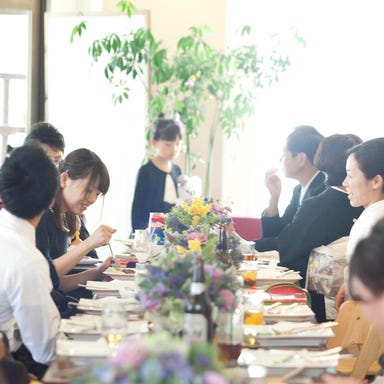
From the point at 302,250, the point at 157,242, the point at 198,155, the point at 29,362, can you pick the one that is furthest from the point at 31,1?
the point at 29,362

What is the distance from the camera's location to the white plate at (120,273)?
4.04 metres

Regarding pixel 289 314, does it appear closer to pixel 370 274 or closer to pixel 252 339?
pixel 252 339

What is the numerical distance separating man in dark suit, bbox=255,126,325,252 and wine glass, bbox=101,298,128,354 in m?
2.77

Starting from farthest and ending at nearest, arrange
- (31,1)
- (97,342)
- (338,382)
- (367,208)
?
(31,1)
(367,208)
(97,342)
(338,382)

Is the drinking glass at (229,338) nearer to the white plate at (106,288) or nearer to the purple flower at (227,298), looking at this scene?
the purple flower at (227,298)

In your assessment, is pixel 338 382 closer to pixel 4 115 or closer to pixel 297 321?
pixel 297 321

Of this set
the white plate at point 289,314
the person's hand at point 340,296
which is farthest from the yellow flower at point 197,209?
the white plate at point 289,314

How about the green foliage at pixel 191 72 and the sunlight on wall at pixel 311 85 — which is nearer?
the green foliage at pixel 191 72

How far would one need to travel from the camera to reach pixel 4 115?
6.69m

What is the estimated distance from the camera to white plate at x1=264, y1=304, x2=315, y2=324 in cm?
310

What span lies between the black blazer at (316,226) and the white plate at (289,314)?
1352 mm

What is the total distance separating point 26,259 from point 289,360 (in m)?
0.86

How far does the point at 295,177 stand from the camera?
5.52 meters

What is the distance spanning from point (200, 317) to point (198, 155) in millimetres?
5574
